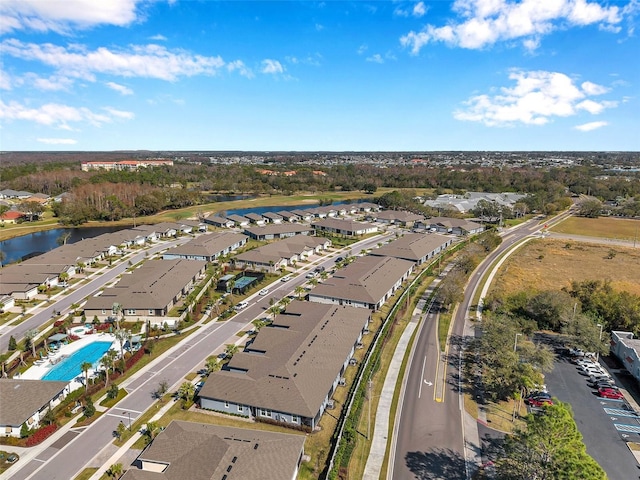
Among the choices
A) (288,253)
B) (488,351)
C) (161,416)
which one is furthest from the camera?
(288,253)

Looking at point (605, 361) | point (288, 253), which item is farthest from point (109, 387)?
point (605, 361)

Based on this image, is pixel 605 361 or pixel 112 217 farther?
pixel 112 217

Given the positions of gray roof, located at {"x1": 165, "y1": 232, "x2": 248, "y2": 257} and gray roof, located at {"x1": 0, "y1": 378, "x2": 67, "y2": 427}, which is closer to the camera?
gray roof, located at {"x1": 0, "y1": 378, "x2": 67, "y2": 427}

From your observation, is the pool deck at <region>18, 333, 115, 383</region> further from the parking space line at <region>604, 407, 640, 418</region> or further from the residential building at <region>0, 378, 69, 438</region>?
the parking space line at <region>604, 407, 640, 418</region>

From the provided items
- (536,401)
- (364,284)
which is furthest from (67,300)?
(536,401)

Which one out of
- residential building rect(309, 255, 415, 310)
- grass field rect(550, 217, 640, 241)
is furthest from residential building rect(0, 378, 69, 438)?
grass field rect(550, 217, 640, 241)

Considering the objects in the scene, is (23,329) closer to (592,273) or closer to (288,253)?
(288,253)
